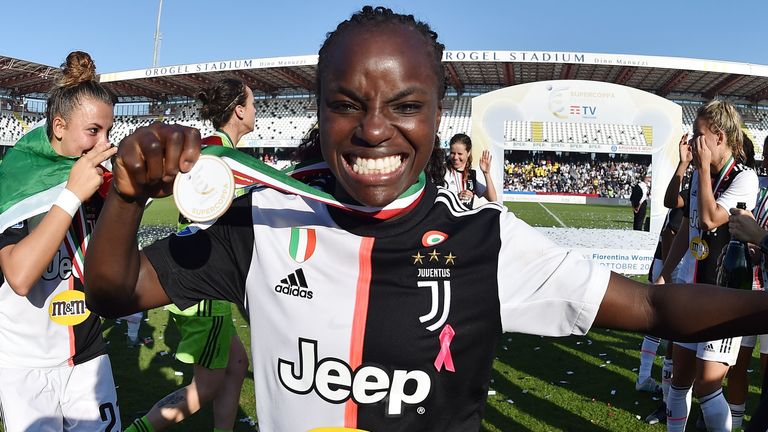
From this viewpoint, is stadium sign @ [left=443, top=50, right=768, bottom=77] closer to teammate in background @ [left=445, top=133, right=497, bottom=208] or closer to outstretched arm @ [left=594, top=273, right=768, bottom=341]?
teammate in background @ [left=445, top=133, right=497, bottom=208]

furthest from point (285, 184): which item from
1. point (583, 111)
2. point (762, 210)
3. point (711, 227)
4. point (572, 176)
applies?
point (572, 176)

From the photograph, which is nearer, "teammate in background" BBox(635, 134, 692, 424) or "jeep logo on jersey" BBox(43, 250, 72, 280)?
"jeep logo on jersey" BBox(43, 250, 72, 280)

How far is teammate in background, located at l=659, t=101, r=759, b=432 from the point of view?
3.66 metres

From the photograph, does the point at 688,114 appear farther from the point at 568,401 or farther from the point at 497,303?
the point at 497,303

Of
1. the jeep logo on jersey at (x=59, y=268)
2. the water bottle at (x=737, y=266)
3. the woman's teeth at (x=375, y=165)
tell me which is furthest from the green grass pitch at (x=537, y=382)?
the woman's teeth at (x=375, y=165)

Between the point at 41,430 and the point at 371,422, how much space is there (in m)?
1.77

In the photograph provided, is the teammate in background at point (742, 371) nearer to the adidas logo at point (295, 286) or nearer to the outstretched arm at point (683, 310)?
the outstretched arm at point (683, 310)

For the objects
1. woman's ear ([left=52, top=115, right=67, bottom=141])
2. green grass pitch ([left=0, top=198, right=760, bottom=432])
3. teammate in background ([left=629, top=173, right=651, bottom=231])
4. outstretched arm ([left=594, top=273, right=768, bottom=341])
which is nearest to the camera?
outstretched arm ([left=594, top=273, right=768, bottom=341])

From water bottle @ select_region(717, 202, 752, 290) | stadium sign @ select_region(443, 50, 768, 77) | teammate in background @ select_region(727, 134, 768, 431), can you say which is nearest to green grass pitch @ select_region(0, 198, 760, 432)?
teammate in background @ select_region(727, 134, 768, 431)

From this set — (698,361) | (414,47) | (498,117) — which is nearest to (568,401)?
(698,361)

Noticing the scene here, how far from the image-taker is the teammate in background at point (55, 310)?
245 centimetres

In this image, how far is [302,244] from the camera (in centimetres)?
158

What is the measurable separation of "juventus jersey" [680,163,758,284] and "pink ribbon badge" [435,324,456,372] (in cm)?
287

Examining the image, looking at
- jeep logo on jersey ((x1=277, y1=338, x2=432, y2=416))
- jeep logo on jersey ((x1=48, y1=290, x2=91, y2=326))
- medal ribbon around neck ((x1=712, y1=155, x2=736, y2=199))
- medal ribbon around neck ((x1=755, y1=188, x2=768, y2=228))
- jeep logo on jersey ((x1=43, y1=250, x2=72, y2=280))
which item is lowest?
jeep logo on jersey ((x1=48, y1=290, x2=91, y2=326))
